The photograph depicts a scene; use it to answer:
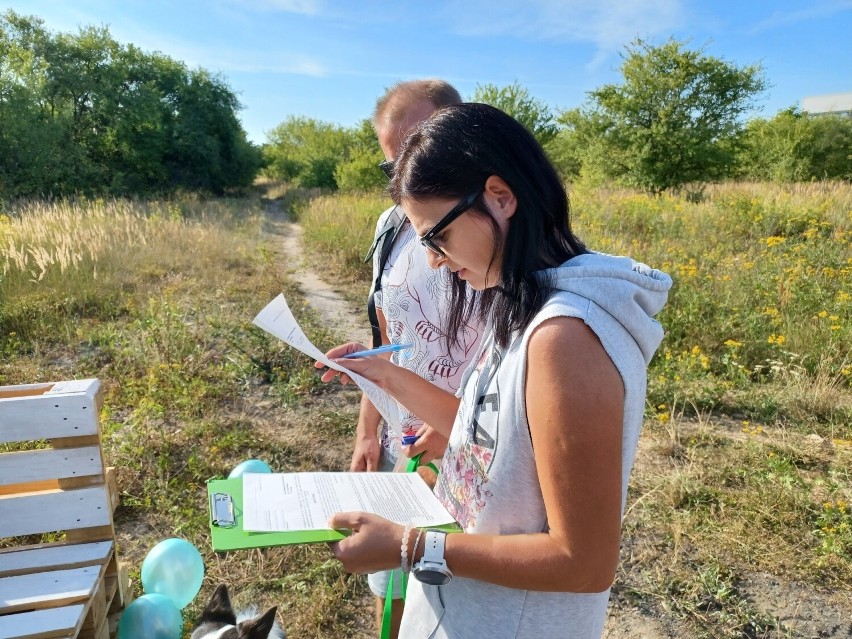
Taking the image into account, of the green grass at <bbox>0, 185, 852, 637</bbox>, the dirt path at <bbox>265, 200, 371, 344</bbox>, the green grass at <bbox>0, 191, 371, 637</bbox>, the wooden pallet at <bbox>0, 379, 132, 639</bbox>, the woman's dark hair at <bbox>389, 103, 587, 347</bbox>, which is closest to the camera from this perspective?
the woman's dark hair at <bbox>389, 103, 587, 347</bbox>

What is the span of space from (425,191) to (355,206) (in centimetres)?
1464

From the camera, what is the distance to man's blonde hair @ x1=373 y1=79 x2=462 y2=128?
180 centimetres

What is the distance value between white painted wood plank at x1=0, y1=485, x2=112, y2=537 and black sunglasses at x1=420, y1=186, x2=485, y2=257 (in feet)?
5.67

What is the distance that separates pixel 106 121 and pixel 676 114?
23.5m

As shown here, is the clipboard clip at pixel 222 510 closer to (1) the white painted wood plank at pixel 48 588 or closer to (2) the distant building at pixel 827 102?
(1) the white painted wood plank at pixel 48 588

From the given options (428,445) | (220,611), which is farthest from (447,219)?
(220,611)

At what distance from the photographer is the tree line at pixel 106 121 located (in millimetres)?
19109

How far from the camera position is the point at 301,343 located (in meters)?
1.46

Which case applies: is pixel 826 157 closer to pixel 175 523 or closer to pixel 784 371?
pixel 784 371

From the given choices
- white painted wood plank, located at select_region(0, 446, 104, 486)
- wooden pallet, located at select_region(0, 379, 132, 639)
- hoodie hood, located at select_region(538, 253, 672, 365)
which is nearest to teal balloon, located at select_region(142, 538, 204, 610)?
wooden pallet, located at select_region(0, 379, 132, 639)

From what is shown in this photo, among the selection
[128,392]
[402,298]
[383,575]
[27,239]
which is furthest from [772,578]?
[27,239]

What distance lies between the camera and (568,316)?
807 millimetres

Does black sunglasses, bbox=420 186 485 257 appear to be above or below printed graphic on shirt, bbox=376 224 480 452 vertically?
above

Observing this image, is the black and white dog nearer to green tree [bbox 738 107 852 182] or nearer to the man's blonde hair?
the man's blonde hair
